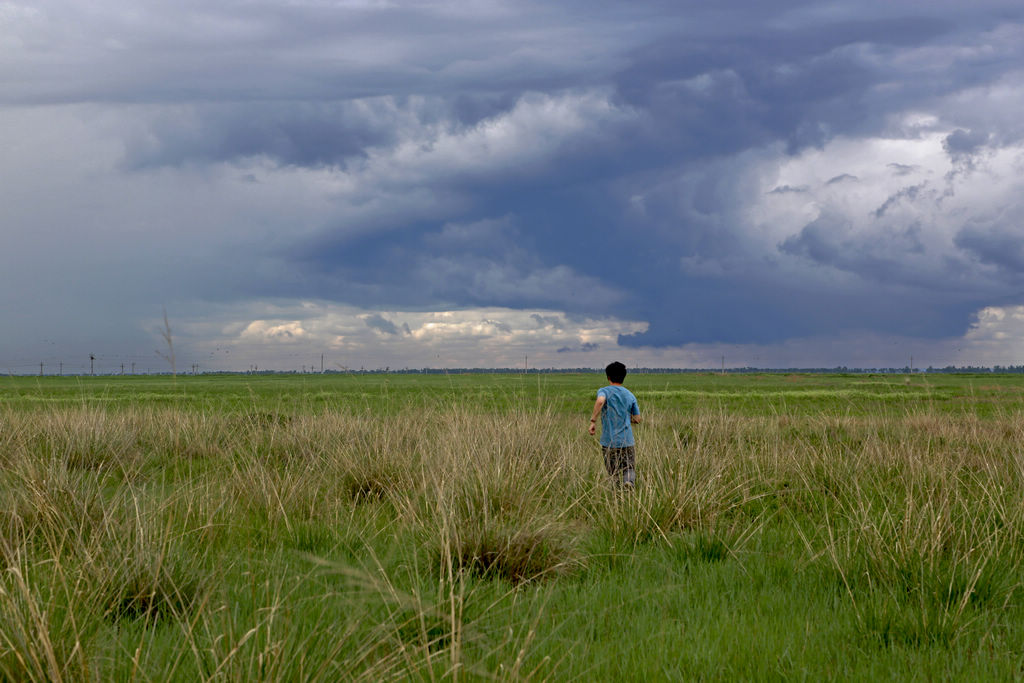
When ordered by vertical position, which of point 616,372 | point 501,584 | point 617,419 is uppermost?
point 616,372

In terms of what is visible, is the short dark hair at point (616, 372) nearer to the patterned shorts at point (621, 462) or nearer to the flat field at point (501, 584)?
the patterned shorts at point (621, 462)

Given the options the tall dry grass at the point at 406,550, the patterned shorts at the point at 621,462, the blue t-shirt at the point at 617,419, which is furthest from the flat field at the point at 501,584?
the blue t-shirt at the point at 617,419

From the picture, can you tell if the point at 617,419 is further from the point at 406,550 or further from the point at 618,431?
the point at 406,550

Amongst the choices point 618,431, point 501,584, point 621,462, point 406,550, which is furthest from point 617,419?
point 501,584

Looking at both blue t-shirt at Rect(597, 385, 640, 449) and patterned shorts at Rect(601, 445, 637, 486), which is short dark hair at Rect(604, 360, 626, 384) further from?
patterned shorts at Rect(601, 445, 637, 486)

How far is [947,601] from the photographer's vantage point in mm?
4406

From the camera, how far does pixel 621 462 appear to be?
8.62 m

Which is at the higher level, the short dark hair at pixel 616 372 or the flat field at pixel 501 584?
the short dark hair at pixel 616 372

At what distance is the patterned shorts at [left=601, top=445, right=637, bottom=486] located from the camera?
8.48 m

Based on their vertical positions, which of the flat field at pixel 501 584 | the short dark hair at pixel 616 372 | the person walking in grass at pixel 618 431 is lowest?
the flat field at pixel 501 584

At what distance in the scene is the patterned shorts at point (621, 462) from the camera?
27.8 feet

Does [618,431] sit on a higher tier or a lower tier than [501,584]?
higher

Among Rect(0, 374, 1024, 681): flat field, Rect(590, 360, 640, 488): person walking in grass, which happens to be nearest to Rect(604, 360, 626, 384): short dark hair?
Rect(590, 360, 640, 488): person walking in grass

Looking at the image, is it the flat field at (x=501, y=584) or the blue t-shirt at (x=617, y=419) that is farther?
the blue t-shirt at (x=617, y=419)
